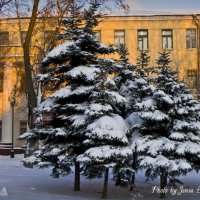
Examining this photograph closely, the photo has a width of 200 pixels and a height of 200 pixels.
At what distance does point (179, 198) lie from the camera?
12406 millimetres

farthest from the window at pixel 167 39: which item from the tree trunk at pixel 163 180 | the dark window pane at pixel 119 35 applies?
the tree trunk at pixel 163 180

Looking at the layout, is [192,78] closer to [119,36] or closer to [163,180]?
[119,36]

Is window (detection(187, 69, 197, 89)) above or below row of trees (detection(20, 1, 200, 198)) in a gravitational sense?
above

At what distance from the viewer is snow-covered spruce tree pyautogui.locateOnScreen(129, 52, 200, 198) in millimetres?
11562

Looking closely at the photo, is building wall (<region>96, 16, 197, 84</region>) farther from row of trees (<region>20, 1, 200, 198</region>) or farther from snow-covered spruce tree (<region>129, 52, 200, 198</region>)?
snow-covered spruce tree (<region>129, 52, 200, 198</region>)

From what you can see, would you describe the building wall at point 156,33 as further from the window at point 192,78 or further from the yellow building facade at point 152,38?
the window at point 192,78

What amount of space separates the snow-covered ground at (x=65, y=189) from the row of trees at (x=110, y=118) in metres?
0.54

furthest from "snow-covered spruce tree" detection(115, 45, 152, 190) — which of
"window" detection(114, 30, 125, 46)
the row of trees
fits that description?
"window" detection(114, 30, 125, 46)

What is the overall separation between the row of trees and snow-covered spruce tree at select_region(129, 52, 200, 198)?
0.03 meters

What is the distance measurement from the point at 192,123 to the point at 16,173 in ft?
26.9

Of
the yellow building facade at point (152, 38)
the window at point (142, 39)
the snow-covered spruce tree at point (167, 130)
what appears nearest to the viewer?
the snow-covered spruce tree at point (167, 130)

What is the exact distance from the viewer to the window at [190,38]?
121 feet

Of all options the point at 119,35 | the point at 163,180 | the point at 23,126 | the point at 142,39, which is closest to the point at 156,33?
the point at 142,39

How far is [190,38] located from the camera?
36969mm
